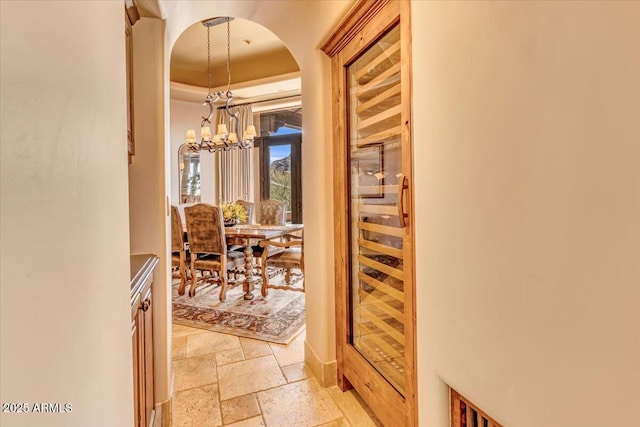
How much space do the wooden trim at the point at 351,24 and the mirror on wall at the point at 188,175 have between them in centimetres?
465

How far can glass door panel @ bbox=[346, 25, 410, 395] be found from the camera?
62.1 inches

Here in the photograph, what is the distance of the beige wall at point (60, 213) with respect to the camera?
36cm

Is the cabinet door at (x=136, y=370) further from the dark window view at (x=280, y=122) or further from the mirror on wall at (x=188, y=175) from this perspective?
the dark window view at (x=280, y=122)

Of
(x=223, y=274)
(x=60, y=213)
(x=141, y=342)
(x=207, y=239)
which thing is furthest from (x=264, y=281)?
(x=60, y=213)

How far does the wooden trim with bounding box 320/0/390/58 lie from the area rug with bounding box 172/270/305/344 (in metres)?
2.29

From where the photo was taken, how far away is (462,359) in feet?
3.38

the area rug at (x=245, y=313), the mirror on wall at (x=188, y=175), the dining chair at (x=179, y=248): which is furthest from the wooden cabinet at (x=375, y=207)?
the mirror on wall at (x=188, y=175)

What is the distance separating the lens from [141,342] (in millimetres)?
1210

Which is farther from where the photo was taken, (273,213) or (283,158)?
(283,158)

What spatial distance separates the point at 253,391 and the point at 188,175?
15.9ft

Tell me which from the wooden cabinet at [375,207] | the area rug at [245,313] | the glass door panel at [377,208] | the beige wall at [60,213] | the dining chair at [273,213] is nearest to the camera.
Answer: the beige wall at [60,213]

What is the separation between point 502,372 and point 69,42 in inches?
46.2

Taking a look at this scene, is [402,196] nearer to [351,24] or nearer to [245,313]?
[351,24]

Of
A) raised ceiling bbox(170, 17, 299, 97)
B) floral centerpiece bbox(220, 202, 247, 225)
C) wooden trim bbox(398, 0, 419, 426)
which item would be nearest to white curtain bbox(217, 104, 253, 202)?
raised ceiling bbox(170, 17, 299, 97)
